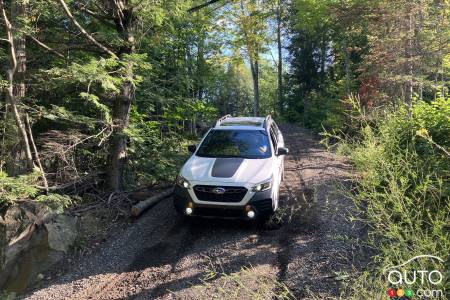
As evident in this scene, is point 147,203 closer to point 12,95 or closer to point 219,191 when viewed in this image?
point 219,191

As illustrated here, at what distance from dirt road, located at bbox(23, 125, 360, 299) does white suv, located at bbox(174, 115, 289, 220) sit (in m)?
0.53

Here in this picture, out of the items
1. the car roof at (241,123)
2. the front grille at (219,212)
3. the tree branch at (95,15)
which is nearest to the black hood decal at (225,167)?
the front grille at (219,212)

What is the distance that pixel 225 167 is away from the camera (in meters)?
6.93

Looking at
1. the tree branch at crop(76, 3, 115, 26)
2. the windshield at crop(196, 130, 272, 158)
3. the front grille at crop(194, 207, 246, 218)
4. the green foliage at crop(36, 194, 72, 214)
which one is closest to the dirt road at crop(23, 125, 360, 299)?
the front grille at crop(194, 207, 246, 218)

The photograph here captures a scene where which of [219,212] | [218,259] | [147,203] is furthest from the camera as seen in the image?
[147,203]

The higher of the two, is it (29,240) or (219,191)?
(219,191)

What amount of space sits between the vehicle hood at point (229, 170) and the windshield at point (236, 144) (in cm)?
28

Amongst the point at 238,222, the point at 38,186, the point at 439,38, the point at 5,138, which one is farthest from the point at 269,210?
the point at 439,38

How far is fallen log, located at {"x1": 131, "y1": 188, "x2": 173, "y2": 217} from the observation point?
808 centimetres

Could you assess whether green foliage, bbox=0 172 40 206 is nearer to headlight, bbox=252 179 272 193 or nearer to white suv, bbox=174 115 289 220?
white suv, bbox=174 115 289 220

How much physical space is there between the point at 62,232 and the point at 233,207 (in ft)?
11.7

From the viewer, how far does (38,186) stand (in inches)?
287

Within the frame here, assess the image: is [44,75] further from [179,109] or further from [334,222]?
[334,222]

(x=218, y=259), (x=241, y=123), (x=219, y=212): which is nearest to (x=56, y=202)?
(x=219, y=212)
